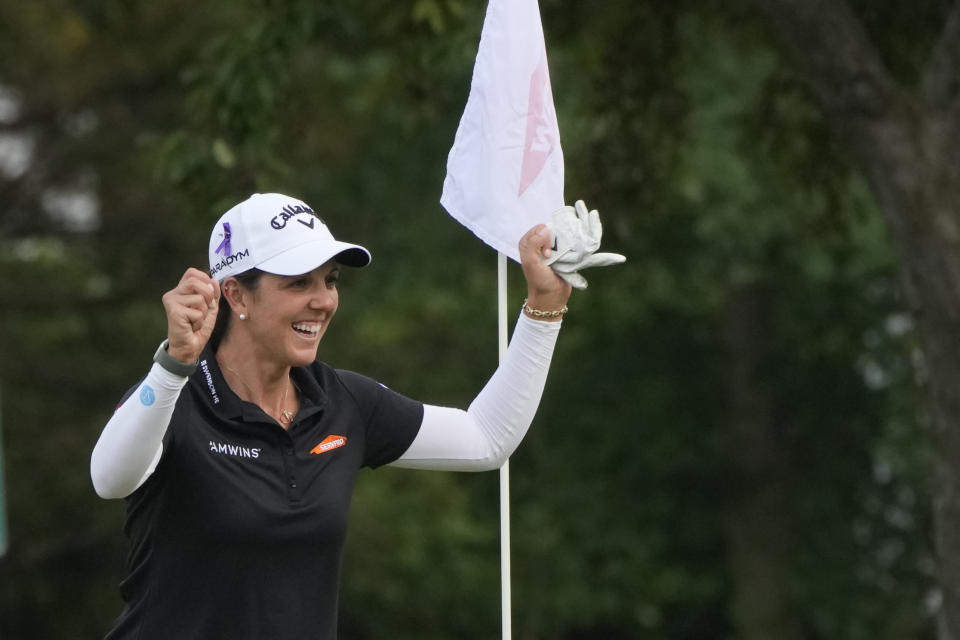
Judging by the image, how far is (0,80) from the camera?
655 inches

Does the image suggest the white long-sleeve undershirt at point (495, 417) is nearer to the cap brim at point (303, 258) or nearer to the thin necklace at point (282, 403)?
the thin necklace at point (282, 403)

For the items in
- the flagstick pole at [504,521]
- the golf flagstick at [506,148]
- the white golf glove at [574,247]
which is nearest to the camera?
the white golf glove at [574,247]

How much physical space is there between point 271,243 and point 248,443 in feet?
1.38

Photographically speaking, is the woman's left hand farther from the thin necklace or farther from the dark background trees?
the dark background trees

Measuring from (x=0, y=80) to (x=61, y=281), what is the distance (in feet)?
6.60

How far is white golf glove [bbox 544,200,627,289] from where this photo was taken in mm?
4195

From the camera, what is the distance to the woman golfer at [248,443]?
3562 mm

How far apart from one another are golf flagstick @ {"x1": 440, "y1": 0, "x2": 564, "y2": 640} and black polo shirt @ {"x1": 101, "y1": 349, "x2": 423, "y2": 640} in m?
0.95

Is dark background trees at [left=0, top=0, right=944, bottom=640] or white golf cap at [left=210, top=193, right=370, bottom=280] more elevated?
white golf cap at [left=210, top=193, right=370, bottom=280]

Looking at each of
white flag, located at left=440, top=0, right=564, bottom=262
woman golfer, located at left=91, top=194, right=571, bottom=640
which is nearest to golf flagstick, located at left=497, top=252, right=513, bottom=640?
white flag, located at left=440, top=0, right=564, bottom=262

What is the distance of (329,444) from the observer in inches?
156

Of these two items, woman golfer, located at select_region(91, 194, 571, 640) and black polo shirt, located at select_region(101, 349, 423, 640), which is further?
black polo shirt, located at select_region(101, 349, 423, 640)

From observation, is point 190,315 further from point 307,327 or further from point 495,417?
point 495,417

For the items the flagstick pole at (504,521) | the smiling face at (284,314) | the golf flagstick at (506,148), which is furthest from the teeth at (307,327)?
the golf flagstick at (506,148)
